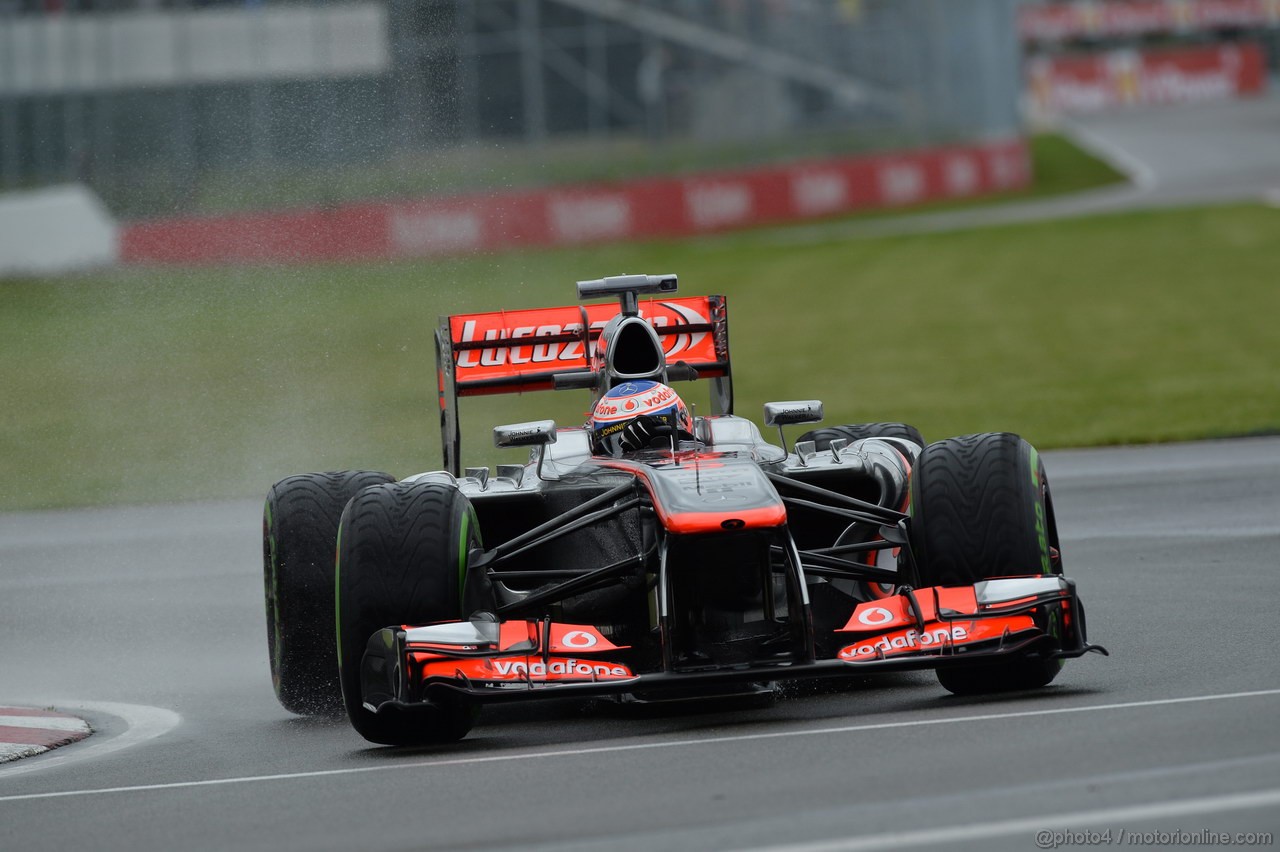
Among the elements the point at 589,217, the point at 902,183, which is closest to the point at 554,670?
the point at 589,217

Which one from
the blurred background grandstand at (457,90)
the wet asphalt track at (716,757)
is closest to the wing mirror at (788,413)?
the wet asphalt track at (716,757)

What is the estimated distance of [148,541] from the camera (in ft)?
51.8

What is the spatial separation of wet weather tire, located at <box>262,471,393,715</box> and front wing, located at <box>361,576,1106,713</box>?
1321 mm

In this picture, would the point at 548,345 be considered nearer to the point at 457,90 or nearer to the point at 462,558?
the point at 462,558

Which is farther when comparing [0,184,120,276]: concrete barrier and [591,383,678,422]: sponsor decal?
[0,184,120,276]: concrete barrier

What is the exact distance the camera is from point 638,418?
9.79m

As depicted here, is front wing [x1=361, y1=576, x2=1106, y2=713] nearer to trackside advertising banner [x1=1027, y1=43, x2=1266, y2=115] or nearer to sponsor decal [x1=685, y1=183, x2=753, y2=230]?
sponsor decal [x1=685, y1=183, x2=753, y2=230]

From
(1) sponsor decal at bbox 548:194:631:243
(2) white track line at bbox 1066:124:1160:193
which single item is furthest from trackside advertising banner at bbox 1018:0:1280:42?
(1) sponsor decal at bbox 548:194:631:243

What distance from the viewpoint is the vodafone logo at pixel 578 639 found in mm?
8258

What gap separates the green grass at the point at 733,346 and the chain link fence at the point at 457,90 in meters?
2.92

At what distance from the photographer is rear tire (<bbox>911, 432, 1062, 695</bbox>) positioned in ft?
28.3

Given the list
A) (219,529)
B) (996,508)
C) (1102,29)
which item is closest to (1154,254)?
(219,529)

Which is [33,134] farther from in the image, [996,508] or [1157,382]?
[996,508]

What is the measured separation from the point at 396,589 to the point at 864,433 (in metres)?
3.77
